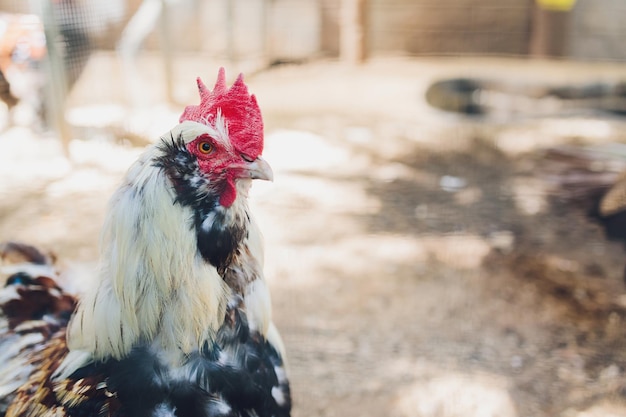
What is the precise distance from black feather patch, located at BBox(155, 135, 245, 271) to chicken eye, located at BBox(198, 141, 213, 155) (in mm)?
18

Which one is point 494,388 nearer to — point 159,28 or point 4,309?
point 4,309

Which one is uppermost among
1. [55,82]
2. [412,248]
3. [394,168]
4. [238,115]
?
[238,115]

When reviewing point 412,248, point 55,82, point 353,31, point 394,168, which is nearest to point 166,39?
point 55,82

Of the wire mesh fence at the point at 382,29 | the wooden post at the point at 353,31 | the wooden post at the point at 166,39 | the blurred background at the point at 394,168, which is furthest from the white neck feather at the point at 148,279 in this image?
the wooden post at the point at 353,31

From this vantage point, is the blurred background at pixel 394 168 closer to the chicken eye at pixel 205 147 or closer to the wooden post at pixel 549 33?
the wooden post at pixel 549 33

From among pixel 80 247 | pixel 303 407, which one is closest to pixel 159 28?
pixel 80 247

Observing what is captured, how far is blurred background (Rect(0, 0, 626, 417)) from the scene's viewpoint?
189 centimetres

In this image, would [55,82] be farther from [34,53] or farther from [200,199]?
[200,199]

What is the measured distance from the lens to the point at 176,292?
95cm

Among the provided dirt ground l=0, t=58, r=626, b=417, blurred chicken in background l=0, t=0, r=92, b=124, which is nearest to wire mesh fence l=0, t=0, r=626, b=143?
dirt ground l=0, t=58, r=626, b=417

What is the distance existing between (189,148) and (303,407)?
1.05 metres

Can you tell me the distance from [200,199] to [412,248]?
5.65ft

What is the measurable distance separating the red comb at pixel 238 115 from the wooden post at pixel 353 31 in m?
3.86

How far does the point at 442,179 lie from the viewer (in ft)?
10.2
